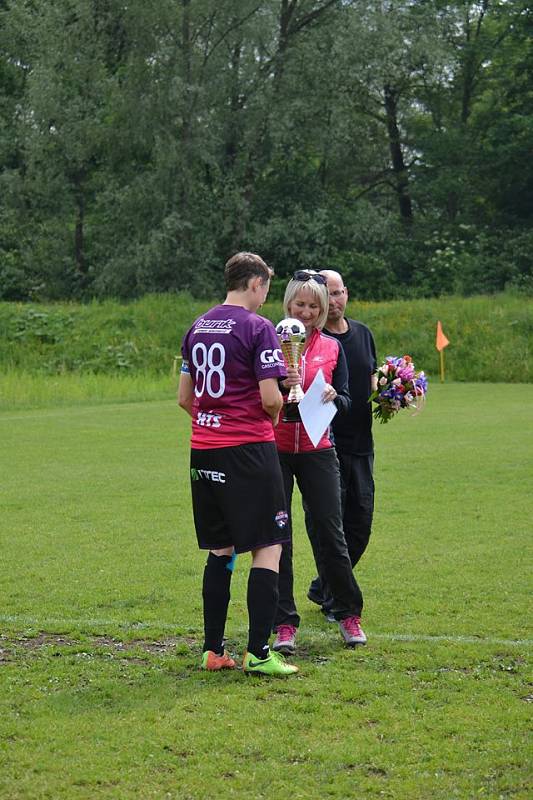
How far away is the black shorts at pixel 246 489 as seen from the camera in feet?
18.1

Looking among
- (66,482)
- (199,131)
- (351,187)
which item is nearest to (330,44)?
(199,131)

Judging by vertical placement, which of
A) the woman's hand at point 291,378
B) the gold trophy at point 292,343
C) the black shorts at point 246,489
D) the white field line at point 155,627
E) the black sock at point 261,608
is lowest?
the white field line at point 155,627

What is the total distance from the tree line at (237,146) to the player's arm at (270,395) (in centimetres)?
3479

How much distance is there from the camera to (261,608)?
219 inches

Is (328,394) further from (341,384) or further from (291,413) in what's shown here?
(341,384)

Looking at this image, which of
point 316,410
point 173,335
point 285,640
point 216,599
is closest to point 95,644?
point 216,599

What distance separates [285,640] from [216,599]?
55 cm

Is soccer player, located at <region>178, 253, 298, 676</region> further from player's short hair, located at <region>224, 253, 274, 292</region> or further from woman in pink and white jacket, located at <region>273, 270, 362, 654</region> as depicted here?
woman in pink and white jacket, located at <region>273, 270, 362, 654</region>

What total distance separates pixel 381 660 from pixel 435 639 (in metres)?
0.51

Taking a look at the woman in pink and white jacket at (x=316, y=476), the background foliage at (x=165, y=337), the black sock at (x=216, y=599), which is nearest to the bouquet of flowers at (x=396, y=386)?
the woman in pink and white jacket at (x=316, y=476)

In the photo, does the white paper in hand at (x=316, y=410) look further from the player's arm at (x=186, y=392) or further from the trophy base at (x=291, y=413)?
the player's arm at (x=186, y=392)

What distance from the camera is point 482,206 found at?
48.2 m

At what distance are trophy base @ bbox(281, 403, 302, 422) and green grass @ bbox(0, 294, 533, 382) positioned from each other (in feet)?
79.1

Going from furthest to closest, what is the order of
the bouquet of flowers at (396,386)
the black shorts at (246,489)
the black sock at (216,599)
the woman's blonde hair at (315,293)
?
the bouquet of flowers at (396,386) → the woman's blonde hair at (315,293) → the black sock at (216,599) → the black shorts at (246,489)
